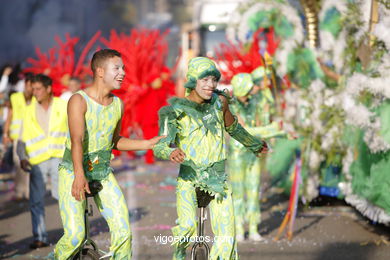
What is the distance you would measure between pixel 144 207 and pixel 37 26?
36446mm

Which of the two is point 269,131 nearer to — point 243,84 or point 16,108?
point 243,84

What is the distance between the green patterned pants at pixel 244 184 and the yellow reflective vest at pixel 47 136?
1.97m

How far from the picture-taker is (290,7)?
1281 centimetres

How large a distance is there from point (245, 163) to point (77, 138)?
3700 mm

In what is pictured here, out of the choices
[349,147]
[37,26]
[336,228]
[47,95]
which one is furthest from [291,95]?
[37,26]

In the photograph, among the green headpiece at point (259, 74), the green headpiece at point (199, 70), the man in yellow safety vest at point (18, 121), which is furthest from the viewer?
the man in yellow safety vest at point (18, 121)

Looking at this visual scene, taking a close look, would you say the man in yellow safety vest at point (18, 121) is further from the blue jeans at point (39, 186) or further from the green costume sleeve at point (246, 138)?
the green costume sleeve at point (246, 138)

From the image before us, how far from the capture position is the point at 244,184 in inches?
345

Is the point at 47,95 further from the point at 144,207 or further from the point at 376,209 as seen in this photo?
the point at 376,209

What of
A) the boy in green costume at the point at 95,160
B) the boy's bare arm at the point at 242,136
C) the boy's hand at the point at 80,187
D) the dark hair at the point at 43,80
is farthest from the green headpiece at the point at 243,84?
the boy's hand at the point at 80,187

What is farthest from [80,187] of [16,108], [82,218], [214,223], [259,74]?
[16,108]

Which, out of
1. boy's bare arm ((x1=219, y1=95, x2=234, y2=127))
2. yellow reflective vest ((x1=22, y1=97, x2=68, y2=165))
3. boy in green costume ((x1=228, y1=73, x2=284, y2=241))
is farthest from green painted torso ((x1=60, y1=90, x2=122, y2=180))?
boy in green costume ((x1=228, y1=73, x2=284, y2=241))

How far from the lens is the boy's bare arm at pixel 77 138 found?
5.19m

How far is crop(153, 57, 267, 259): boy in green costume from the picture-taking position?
5441mm
